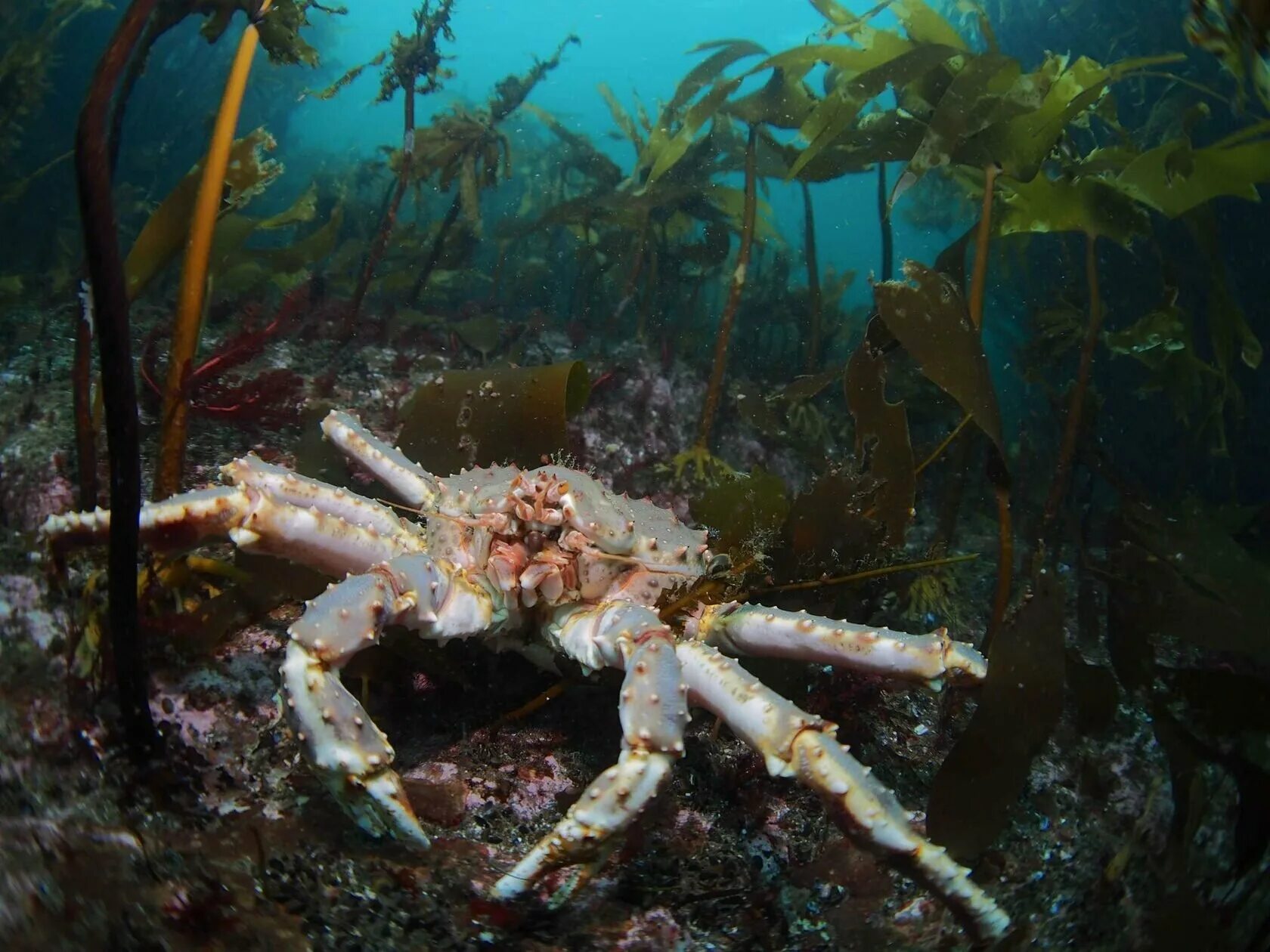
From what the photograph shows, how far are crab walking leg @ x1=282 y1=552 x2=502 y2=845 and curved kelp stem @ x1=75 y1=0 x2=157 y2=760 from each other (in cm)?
46

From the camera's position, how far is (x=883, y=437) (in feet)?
11.2

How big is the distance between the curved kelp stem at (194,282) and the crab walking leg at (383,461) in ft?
1.94

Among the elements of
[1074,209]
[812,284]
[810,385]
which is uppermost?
[812,284]

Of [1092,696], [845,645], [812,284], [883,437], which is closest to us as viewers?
[845,645]

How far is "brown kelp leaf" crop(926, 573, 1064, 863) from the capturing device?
2.32m

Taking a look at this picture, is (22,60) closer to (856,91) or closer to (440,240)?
(440,240)

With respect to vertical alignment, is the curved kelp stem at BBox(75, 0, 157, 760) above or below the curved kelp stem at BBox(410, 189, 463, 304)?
below

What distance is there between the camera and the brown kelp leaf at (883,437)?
3328 mm

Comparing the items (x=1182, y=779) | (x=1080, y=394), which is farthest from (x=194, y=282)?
(x=1080, y=394)

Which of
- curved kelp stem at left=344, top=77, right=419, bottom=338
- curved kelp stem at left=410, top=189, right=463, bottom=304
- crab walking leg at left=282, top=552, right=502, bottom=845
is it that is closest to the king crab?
crab walking leg at left=282, top=552, right=502, bottom=845

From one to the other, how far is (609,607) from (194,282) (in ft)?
7.63

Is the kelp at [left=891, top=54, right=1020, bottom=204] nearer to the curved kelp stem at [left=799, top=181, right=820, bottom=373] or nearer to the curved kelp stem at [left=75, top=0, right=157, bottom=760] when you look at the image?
the curved kelp stem at [left=799, top=181, right=820, bottom=373]

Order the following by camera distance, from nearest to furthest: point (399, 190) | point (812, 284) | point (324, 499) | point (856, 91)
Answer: point (324, 499), point (856, 91), point (399, 190), point (812, 284)

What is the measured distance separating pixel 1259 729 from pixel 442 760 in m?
3.06
